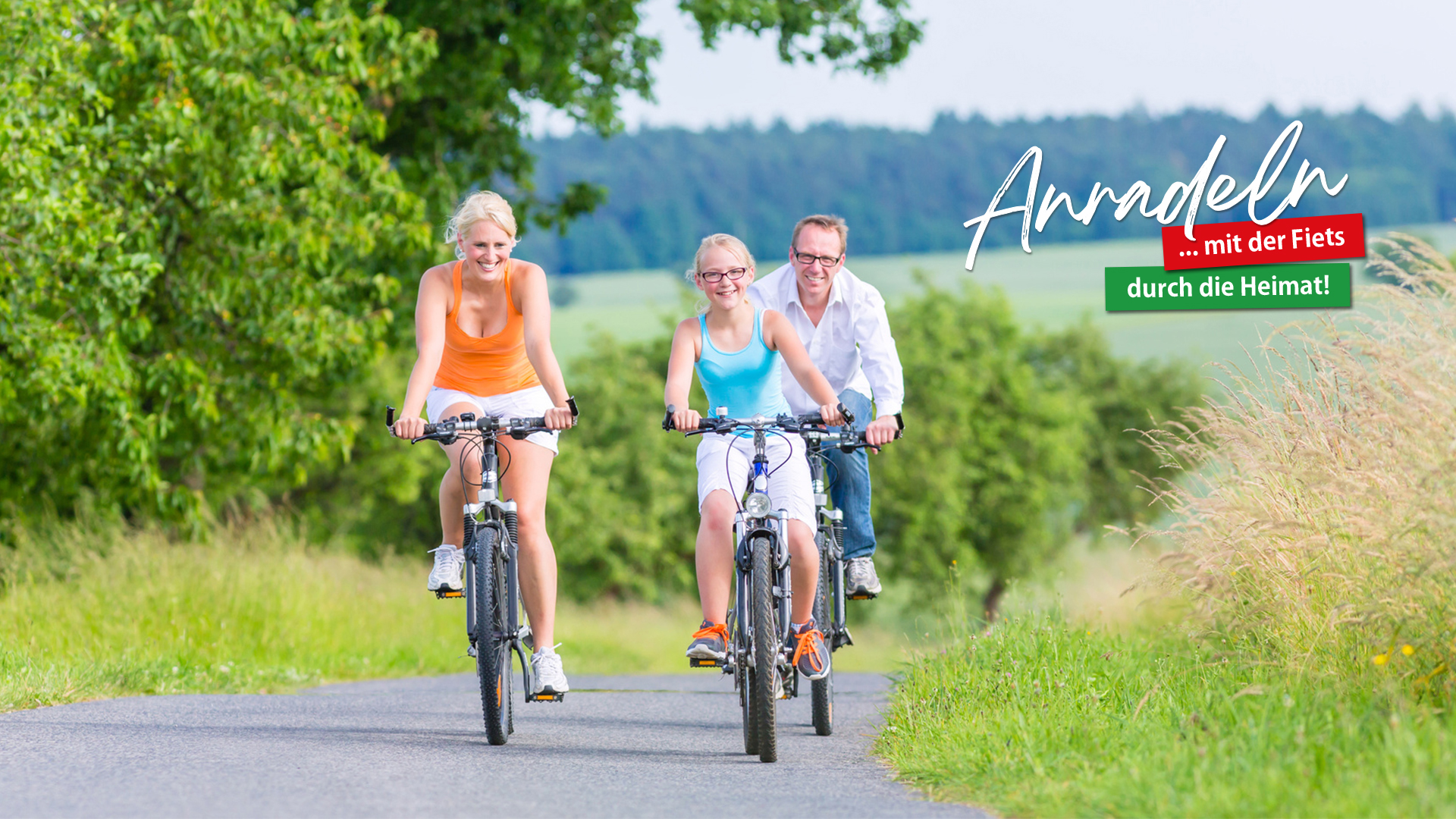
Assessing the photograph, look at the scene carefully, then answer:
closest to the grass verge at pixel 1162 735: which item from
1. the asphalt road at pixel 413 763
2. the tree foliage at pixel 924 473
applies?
the asphalt road at pixel 413 763

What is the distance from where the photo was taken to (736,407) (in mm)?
6375

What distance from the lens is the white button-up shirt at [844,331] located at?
275 inches

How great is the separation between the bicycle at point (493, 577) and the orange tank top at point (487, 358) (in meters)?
0.33

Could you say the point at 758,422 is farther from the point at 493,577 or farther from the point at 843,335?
the point at 843,335

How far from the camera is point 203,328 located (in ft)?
43.3

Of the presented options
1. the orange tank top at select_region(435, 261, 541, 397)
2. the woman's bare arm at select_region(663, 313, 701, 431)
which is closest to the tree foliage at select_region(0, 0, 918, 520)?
the orange tank top at select_region(435, 261, 541, 397)

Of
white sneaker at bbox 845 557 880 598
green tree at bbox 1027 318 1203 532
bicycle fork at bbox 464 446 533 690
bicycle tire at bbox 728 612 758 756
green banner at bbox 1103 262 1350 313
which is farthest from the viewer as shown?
green tree at bbox 1027 318 1203 532

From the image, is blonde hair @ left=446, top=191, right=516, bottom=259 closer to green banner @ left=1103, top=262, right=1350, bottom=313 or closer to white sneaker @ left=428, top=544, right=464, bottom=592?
white sneaker @ left=428, top=544, right=464, bottom=592

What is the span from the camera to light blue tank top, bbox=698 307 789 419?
6.29 metres

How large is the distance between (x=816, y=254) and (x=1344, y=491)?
8.27 ft

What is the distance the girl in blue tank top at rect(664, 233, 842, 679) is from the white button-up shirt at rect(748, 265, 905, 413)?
0.61 metres

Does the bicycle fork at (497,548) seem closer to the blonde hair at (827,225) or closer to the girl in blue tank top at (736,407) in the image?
the girl in blue tank top at (736,407)

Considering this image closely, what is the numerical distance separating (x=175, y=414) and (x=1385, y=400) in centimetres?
1079

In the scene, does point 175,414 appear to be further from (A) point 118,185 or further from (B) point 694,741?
(B) point 694,741
